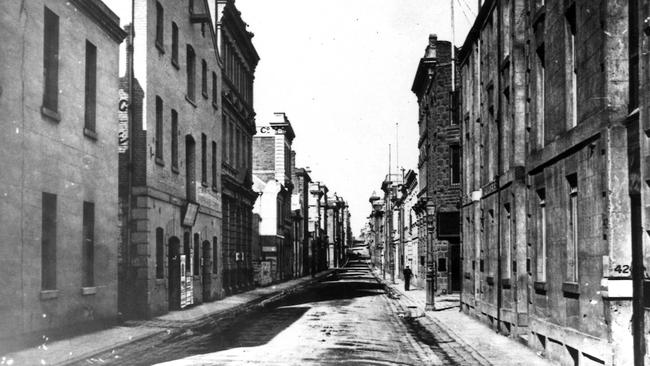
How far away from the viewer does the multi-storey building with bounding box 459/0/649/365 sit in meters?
10.6

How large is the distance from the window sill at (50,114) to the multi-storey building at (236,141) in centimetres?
2051

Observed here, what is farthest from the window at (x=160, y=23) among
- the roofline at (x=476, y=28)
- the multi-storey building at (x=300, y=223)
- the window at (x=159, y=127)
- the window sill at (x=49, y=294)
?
the multi-storey building at (x=300, y=223)

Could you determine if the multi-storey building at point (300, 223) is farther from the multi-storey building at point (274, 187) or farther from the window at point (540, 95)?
the window at point (540, 95)

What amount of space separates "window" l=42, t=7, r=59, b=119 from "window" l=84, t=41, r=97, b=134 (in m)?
2.17

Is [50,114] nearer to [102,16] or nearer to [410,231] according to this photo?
[102,16]

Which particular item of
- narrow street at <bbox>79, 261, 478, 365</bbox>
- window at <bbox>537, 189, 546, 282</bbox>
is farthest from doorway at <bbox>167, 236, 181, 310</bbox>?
window at <bbox>537, 189, 546, 282</bbox>

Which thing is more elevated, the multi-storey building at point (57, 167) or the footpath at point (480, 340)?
the multi-storey building at point (57, 167)

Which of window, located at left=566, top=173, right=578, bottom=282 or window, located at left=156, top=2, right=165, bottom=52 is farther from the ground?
window, located at left=156, top=2, right=165, bottom=52

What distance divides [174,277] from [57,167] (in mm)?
11079

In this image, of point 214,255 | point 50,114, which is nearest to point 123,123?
point 50,114

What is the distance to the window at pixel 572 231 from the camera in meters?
13.0

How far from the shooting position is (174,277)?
27.4 metres

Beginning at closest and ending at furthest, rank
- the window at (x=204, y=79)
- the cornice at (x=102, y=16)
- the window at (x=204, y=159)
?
the cornice at (x=102, y=16), the window at (x=204, y=159), the window at (x=204, y=79)

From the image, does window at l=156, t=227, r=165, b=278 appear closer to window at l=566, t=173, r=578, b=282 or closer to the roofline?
the roofline
